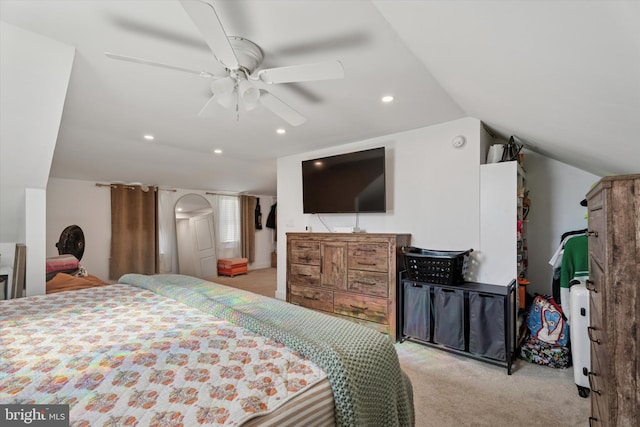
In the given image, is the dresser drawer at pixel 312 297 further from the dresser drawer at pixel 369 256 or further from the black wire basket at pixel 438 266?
the black wire basket at pixel 438 266

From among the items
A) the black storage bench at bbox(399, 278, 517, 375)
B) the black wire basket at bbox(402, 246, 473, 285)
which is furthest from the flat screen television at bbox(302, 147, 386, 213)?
the black storage bench at bbox(399, 278, 517, 375)

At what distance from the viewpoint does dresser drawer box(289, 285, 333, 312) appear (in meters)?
3.36

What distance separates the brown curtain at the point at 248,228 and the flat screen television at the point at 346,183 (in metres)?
3.26

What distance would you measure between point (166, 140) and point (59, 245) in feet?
9.47

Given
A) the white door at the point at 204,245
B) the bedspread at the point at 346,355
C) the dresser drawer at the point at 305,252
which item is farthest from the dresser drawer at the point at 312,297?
the white door at the point at 204,245

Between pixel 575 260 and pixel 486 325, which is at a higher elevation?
pixel 575 260

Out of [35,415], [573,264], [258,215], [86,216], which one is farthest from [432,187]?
[86,216]

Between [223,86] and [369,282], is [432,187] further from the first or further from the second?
[223,86]

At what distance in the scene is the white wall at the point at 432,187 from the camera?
111 inches

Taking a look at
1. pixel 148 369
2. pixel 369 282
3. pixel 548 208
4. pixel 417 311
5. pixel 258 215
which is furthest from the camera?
pixel 258 215

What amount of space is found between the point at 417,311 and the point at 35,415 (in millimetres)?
2635

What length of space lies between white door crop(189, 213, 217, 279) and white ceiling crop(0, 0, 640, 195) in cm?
311

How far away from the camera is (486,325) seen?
2.35 meters

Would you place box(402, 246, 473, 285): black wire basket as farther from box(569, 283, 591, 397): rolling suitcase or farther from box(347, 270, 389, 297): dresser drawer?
box(569, 283, 591, 397): rolling suitcase
